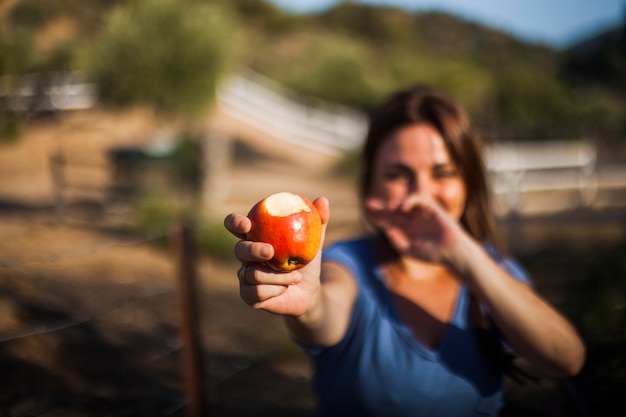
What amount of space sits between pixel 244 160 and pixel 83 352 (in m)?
15.5

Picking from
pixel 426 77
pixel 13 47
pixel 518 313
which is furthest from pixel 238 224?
pixel 426 77

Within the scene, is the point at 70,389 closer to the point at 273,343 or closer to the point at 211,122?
the point at 273,343

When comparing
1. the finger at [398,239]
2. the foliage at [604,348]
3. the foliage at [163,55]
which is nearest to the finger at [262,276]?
the finger at [398,239]

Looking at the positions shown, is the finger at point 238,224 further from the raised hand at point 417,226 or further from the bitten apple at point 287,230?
the raised hand at point 417,226

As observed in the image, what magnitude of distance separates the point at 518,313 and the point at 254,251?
0.72 m

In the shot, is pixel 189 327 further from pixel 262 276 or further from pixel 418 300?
pixel 262 276

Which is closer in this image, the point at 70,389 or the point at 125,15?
the point at 70,389

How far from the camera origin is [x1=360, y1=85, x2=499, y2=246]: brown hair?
5.52 feet

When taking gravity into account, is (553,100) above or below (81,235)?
above

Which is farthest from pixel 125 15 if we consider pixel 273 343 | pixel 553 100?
pixel 553 100

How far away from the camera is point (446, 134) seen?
1682 mm

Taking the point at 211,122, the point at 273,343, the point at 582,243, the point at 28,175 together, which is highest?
the point at 211,122

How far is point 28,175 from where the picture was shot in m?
14.1

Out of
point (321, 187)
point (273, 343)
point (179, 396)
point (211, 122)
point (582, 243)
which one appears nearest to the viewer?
point (179, 396)
